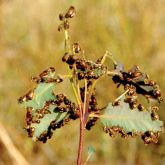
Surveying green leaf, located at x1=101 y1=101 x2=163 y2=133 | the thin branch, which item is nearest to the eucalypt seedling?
green leaf, located at x1=101 y1=101 x2=163 y2=133

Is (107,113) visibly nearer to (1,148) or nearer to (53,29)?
(1,148)

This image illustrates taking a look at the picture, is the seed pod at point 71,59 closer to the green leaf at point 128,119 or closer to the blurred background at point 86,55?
the green leaf at point 128,119

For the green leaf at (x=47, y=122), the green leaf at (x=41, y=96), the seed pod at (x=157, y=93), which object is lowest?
the green leaf at (x=47, y=122)

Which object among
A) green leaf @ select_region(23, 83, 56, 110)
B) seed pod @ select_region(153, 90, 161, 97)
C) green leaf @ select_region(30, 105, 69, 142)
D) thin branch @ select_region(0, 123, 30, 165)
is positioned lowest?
green leaf @ select_region(30, 105, 69, 142)

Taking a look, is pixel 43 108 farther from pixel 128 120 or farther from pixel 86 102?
pixel 128 120

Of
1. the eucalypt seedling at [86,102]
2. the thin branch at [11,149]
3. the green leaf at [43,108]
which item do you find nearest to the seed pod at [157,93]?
the eucalypt seedling at [86,102]

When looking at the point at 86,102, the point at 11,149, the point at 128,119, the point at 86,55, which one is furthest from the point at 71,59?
the point at 86,55

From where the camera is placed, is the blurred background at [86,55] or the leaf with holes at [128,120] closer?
the leaf with holes at [128,120]

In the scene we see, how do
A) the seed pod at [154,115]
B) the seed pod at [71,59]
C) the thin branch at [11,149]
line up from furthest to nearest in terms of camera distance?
the thin branch at [11,149], the seed pod at [154,115], the seed pod at [71,59]

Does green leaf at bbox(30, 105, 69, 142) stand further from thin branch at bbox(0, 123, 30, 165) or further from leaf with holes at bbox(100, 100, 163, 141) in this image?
thin branch at bbox(0, 123, 30, 165)
